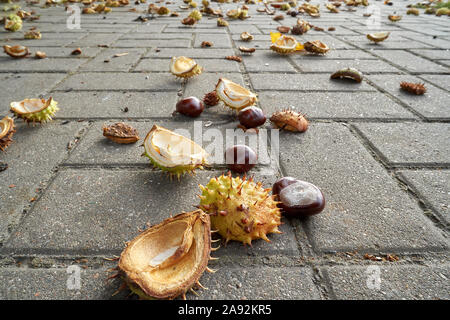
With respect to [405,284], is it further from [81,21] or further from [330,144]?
[81,21]

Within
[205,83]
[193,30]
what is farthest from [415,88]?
[193,30]

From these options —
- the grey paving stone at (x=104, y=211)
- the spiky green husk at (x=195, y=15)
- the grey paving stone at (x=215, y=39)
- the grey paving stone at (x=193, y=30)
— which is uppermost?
the spiky green husk at (x=195, y=15)

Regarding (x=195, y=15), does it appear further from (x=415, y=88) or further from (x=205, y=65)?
(x=415, y=88)

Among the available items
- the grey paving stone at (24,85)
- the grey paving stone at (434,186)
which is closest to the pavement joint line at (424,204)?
the grey paving stone at (434,186)

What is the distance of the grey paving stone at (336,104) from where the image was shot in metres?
2.17

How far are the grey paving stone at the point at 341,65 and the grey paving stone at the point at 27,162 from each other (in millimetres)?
2372

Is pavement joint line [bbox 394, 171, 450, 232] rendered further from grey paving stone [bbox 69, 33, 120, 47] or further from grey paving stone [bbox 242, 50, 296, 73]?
grey paving stone [bbox 69, 33, 120, 47]

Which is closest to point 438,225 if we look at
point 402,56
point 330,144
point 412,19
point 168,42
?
point 330,144

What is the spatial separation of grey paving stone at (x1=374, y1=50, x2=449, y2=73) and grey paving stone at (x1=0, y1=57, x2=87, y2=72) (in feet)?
11.6

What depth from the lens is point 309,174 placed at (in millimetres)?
1553

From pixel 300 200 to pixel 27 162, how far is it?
1.48 m

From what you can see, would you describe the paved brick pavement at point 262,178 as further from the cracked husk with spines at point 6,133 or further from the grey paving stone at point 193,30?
the grey paving stone at point 193,30

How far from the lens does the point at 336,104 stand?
2324 millimetres

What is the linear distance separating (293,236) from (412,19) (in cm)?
722
